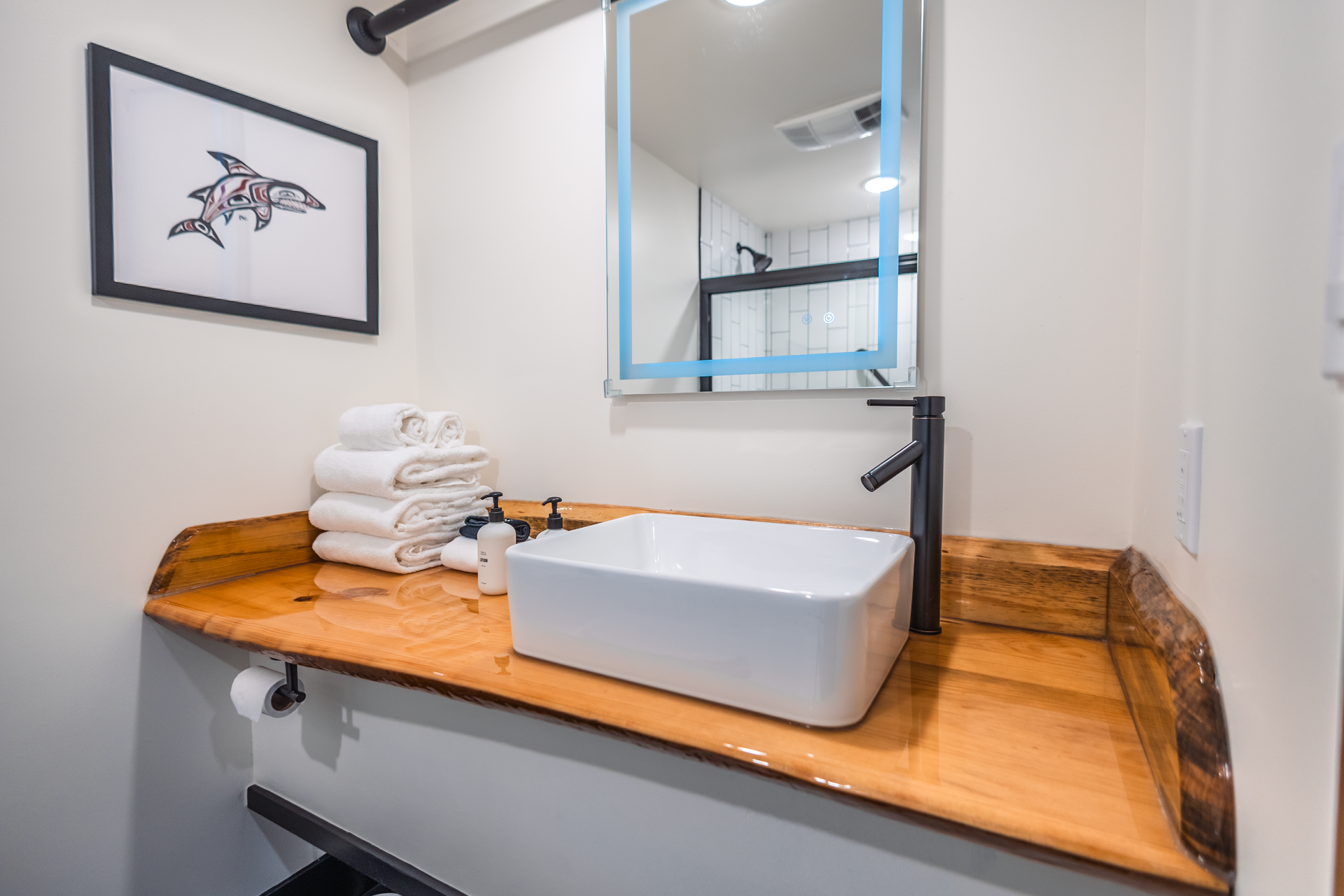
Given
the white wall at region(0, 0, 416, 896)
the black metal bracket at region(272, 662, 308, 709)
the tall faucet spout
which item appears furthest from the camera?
the black metal bracket at region(272, 662, 308, 709)

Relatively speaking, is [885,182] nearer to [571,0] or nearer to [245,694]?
[571,0]

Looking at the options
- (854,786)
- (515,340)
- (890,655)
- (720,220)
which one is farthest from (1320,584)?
(515,340)

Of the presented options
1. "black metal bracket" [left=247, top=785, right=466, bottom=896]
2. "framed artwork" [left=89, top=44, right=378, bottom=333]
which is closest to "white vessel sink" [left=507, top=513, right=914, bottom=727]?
"black metal bracket" [left=247, top=785, right=466, bottom=896]

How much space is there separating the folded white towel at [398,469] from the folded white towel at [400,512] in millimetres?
18

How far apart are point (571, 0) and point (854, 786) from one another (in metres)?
1.48

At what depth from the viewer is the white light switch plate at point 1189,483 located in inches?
21.4

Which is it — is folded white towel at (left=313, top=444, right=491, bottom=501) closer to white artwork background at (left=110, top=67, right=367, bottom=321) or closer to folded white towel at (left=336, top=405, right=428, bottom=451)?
folded white towel at (left=336, top=405, right=428, bottom=451)

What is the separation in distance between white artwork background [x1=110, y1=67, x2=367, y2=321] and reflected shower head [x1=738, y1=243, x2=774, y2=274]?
891 millimetres

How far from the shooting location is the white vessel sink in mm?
588

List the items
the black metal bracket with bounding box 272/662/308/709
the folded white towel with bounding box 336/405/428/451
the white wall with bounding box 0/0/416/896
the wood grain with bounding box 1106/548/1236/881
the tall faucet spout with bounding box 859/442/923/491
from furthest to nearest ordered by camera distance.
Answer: the folded white towel with bounding box 336/405/428/451 → the black metal bracket with bounding box 272/662/308/709 → the white wall with bounding box 0/0/416/896 → the tall faucet spout with bounding box 859/442/923/491 → the wood grain with bounding box 1106/548/1236/881

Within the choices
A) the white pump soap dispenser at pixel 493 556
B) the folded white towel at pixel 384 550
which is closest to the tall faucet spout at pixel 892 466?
the white pump soap dispenser at pixel 493 556

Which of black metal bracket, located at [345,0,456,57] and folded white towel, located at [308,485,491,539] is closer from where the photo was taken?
folded white towel, located at [308,485,491,539]

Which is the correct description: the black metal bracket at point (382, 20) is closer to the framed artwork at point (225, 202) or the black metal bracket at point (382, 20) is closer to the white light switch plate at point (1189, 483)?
the framed artwork at point (225, 202)

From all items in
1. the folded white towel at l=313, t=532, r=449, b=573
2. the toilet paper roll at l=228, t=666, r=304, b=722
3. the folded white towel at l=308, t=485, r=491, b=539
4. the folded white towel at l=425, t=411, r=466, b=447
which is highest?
the folded white towel at l=425, t=411, r=466, b=447
